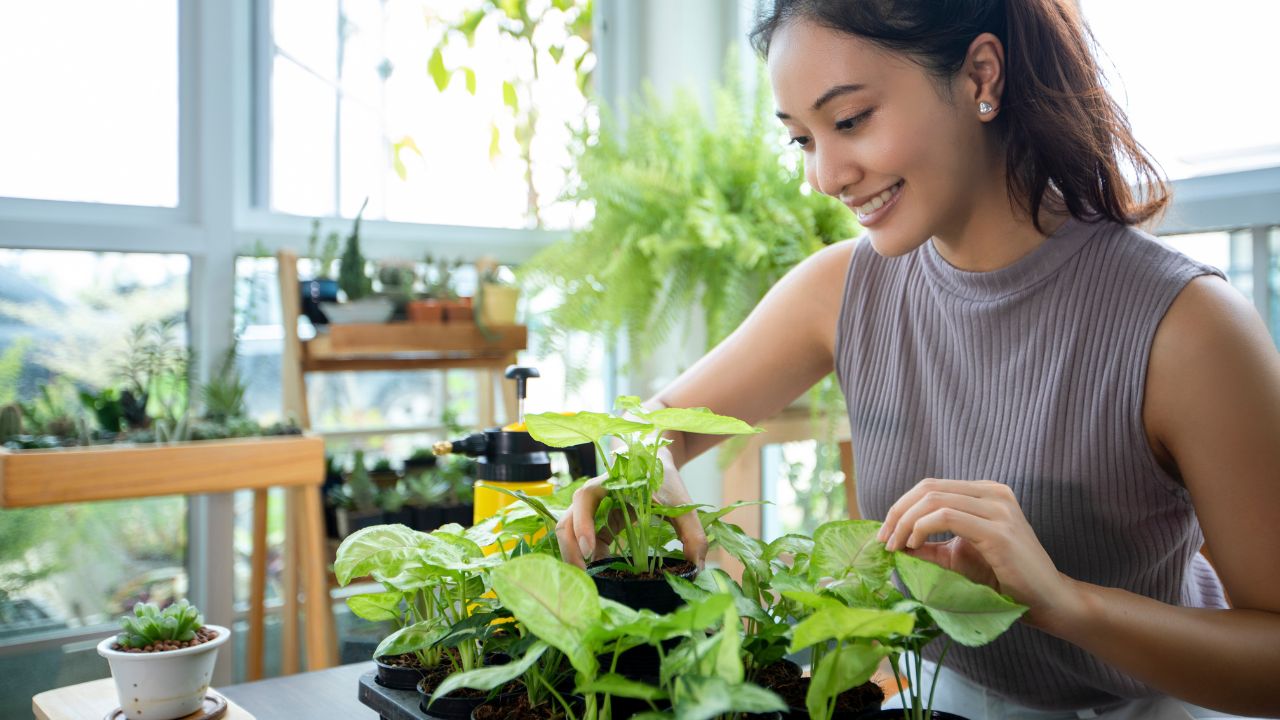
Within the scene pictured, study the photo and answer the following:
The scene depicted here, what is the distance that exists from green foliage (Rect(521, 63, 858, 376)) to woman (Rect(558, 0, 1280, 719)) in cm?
59

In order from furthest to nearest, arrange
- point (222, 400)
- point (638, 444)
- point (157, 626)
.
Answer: point (222, 400) < point (157, 626) < point (638, 444)

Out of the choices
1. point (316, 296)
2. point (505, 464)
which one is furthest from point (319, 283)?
point (505, 464)

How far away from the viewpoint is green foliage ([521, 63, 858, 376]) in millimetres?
1741

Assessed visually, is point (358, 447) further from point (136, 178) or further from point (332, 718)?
point (332, 718)

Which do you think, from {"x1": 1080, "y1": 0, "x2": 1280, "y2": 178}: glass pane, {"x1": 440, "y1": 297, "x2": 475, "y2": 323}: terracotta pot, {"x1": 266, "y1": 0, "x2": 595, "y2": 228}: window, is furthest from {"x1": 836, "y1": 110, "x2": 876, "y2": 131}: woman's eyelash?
{"x1": 440, "y1": 297, "x2": 475, "y2": 323}: terracotta pot

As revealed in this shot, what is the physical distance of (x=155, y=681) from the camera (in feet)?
2.62

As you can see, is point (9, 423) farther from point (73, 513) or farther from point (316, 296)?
point (316, 296)

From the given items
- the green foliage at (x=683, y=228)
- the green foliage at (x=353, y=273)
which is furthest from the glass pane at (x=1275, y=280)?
the green foliage at (x=353, y=273)

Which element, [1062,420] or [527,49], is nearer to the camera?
[1062,420]

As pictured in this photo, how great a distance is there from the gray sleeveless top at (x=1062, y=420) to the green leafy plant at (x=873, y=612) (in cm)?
41

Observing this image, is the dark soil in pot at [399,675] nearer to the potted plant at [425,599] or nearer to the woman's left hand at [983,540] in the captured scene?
the potted plant at [425,599]

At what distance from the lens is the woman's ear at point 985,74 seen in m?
0.96

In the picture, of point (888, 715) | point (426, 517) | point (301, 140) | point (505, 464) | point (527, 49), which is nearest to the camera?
→ point (888, 715)

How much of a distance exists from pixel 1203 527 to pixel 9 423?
1849 millimetres
